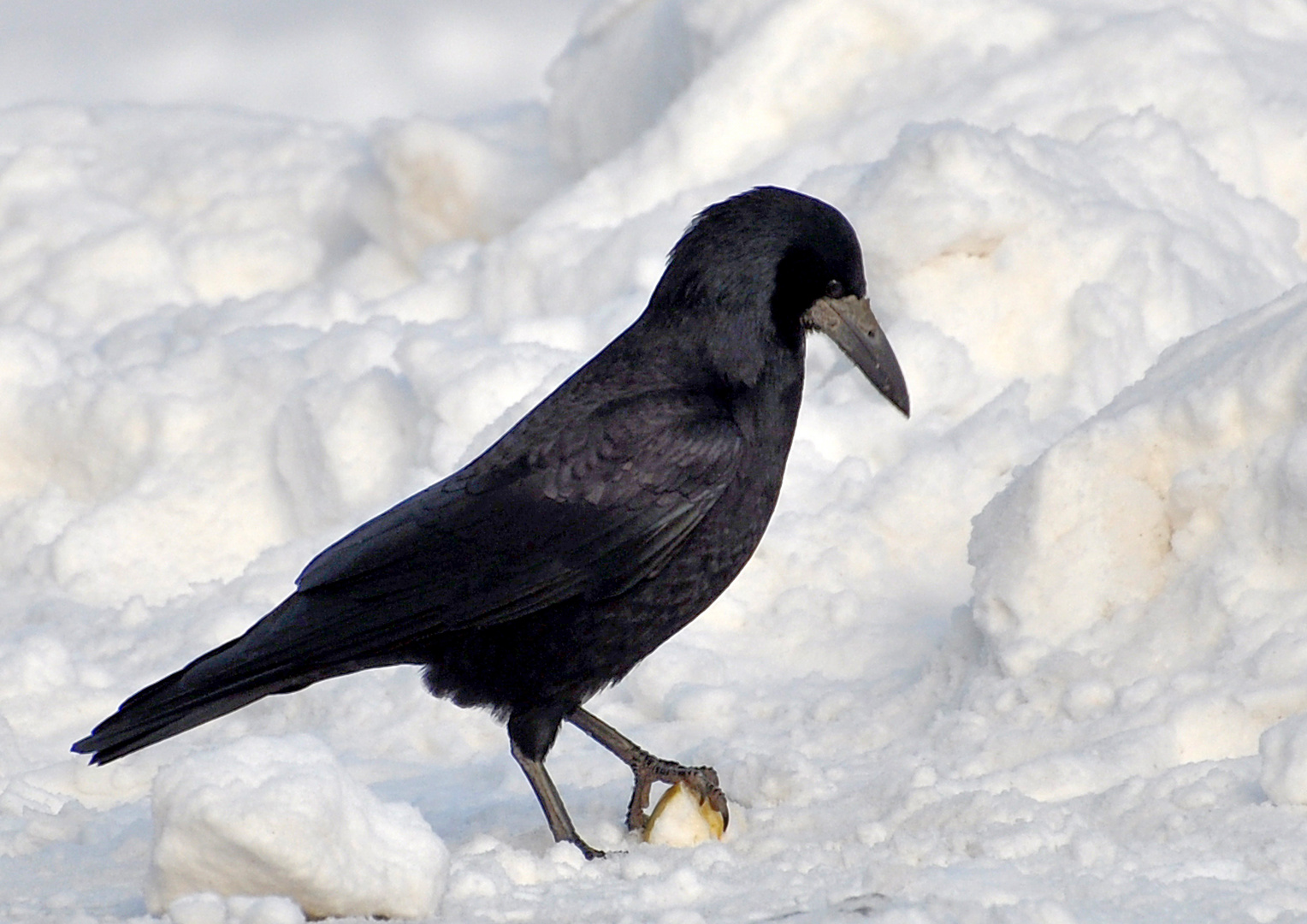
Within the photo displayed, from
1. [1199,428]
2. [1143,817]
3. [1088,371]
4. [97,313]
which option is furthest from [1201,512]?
[97,313]

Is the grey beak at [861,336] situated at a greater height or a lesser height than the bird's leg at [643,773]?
greater

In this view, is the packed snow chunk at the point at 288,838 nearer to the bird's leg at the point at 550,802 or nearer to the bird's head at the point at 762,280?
the bird's leg at the point at 550,802

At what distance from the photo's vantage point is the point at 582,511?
401 centimetres

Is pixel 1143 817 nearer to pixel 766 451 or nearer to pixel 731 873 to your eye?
pixel 731 873

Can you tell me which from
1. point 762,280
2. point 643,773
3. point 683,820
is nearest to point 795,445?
point 762,280

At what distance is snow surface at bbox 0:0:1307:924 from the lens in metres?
3.70

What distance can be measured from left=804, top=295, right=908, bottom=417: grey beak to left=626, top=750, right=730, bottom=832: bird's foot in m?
0.93

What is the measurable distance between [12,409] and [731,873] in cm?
397

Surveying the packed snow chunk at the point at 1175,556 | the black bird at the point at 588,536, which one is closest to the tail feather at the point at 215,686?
the black bird at the point at 588,536

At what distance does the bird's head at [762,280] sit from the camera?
13.6 feet

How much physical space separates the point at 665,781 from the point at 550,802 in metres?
0.26

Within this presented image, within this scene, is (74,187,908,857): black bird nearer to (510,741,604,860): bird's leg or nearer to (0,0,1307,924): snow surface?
(510,741,604,860): bird's leg

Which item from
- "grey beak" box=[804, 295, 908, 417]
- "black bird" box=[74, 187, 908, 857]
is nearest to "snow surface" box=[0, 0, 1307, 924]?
"black bird" box=[74, 187, 908, 857]

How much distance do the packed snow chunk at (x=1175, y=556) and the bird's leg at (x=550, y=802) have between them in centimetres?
104
